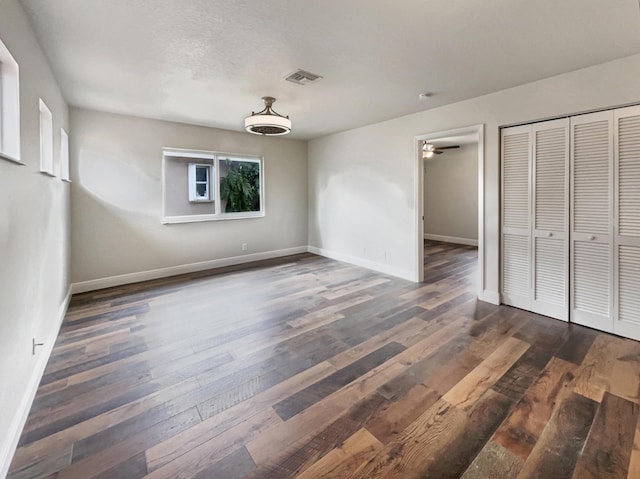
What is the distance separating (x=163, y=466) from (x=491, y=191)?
3.97 metres

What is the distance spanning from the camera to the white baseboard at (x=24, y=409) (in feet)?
4.87

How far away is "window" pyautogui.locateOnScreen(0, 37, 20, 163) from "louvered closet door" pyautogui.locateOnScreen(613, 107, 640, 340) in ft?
15.2

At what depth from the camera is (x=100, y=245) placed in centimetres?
450

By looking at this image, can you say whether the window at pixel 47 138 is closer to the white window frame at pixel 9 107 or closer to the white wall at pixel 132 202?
the white window frame at pixel 9 107

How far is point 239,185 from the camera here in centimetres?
599

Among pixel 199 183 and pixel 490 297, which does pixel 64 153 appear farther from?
pixel 490 297

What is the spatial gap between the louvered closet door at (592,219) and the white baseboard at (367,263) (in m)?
2.04

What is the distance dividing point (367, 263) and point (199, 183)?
11.6 ft

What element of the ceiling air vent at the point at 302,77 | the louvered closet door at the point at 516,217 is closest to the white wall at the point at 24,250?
the ceiling air vent at the point at 302,77

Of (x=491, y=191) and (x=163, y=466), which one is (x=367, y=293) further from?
(x=163, y=466)

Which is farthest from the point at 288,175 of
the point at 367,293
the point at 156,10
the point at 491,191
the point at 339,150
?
the point at 156,10

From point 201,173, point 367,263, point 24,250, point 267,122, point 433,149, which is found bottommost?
point 367,263

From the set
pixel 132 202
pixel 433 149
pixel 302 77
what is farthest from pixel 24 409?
pixel 433 149

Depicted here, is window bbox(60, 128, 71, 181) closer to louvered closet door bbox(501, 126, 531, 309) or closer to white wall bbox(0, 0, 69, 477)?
white wall bbox(0, 0, 69, 477)
